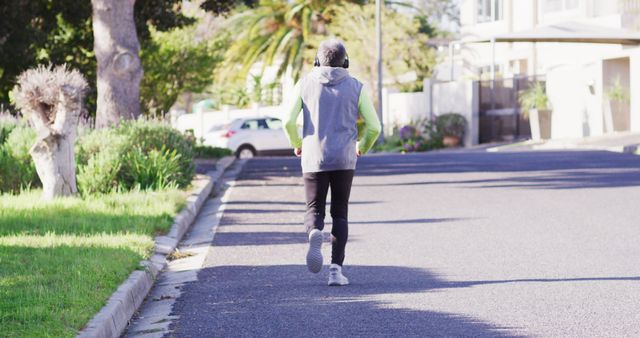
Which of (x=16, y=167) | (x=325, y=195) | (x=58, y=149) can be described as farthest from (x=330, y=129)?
(x=16, y=167)

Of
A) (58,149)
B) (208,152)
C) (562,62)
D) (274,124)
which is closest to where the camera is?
(58,149)

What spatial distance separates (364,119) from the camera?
9.27 metres

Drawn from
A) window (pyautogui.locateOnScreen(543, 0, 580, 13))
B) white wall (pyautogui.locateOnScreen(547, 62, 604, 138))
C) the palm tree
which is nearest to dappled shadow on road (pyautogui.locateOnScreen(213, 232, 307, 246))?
white wall (pyautogui.locateOnScreen(547, 62, 604, 138))

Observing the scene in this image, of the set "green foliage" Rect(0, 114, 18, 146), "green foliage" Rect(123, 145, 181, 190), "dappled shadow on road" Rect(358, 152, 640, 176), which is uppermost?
"green foliage" Rect(0, 114, 18, 146)

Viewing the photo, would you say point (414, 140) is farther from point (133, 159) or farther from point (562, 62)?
point (133, 159)

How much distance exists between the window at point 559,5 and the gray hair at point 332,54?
36.2 m

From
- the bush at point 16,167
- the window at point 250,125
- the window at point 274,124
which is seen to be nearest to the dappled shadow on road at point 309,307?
the bush at point 16,167

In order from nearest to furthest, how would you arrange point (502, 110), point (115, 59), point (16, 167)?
point (16, 167) → point (115, 59) → point (502, 110)

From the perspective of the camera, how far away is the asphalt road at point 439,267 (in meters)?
7.49

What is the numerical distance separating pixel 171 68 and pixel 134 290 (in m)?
33.3

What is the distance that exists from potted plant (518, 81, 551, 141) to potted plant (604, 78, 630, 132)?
10.1 ft

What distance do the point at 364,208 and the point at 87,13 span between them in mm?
15126

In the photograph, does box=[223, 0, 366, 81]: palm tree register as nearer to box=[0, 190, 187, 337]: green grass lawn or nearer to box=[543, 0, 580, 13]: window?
box=[543, 0, 580, 13]: window

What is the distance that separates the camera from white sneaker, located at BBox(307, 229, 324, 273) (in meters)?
8.86
